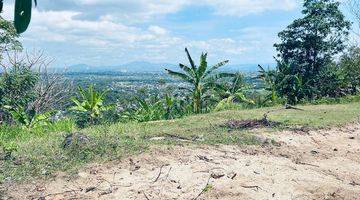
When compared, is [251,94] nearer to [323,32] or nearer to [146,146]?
[323,32]

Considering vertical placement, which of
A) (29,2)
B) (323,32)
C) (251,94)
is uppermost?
(323,32)

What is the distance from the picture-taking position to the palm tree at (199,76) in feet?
56.4

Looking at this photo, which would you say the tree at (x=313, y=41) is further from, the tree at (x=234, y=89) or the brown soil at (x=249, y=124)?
the brown soil at (x=249, y=124)

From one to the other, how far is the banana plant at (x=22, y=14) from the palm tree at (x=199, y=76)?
15403 millimetres

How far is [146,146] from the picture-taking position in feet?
22.2

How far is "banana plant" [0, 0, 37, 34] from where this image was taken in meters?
1.60

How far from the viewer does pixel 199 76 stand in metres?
17.5

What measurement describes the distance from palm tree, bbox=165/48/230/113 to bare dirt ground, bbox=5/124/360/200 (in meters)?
9.87

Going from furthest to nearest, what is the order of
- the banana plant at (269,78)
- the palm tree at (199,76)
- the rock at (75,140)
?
the banana plant at (269,78) < the palm tree at (199,76) < the rock at (75,140)

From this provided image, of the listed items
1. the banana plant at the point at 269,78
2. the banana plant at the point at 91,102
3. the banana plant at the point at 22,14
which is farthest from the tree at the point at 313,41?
the banana plant at the point at 22,14

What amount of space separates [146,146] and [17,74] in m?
17.0

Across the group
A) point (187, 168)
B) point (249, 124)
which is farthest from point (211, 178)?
point (249, 124)

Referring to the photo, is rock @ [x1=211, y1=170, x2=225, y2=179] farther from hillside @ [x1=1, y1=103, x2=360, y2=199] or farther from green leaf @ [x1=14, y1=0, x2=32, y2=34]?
green leaf @ [x1=14, y1=0, x2=32, y2=34]

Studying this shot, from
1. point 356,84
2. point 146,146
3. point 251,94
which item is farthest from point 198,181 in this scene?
point 251,94
